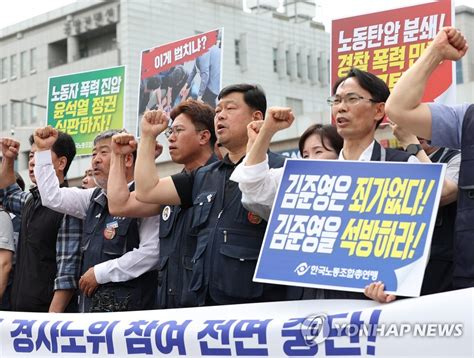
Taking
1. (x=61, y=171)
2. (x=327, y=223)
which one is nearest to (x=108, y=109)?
(x=61, y=171)

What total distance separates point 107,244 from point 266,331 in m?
1.70

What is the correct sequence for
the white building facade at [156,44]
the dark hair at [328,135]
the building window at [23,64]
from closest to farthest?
1. the dark hair at [328,135]
2. the white building facade at [156,44]
3. the building window at [23,64]

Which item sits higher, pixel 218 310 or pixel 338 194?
pixel 338 194

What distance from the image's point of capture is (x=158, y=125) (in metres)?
5.01

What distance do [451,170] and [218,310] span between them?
1111 mm

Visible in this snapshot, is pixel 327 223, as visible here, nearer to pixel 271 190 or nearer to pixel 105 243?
pixel 271 190

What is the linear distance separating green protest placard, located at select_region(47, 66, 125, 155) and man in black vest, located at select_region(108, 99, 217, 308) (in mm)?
5646

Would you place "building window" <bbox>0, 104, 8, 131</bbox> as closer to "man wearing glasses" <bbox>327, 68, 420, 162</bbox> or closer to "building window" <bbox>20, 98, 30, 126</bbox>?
"building window" <bbox>20, 98, 30, 126</bbox>

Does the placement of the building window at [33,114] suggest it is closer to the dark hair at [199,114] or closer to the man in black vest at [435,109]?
the dark hair at [199,114]

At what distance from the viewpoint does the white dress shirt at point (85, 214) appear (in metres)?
5.25

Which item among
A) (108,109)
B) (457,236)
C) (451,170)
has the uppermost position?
(108,109)

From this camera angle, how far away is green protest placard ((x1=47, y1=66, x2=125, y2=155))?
11086mm

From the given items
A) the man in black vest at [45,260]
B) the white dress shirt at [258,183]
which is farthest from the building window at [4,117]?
the white dress shirt at [258,183]

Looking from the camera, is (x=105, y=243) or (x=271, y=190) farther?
(x=105, y=243)
